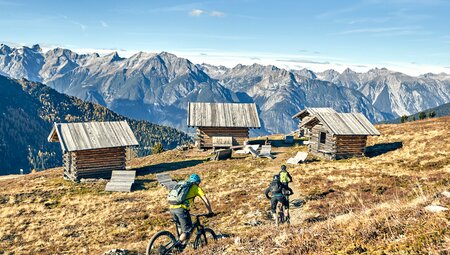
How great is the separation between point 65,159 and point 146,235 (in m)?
23.3

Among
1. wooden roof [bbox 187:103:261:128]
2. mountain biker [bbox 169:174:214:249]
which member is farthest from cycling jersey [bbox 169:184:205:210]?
wooden roof [bbox 187:103:261:128]

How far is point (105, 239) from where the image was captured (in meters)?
18.2

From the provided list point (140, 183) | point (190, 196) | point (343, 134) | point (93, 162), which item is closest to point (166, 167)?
point (140, 183)

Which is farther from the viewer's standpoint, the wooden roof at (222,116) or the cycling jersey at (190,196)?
the wooden roof at (222,116)

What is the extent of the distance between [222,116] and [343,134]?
20.3 metres

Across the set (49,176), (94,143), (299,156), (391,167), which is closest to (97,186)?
(94,143)

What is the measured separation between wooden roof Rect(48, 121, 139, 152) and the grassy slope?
3.98 metres

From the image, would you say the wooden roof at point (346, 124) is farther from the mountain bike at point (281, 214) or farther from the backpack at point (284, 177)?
the mountain bike at point (281, 214)

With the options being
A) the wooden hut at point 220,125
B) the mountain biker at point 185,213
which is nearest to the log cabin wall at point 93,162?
the wooden hut at point 220,125

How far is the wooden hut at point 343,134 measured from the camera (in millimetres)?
35312

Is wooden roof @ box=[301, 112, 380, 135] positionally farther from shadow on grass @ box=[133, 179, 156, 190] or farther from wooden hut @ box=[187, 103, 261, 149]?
shadow on grass @ box=[133, 179, 156, 190]

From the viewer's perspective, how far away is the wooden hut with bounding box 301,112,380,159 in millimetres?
35312

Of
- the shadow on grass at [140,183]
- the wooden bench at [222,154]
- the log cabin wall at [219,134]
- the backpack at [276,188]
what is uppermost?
the backpack at [276,188]

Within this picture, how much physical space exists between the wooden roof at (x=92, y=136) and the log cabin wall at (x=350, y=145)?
21.3 m
